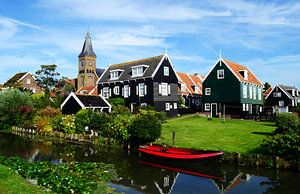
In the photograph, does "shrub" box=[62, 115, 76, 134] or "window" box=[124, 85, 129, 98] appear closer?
"shrub" box=[62, 115, 76, 134]

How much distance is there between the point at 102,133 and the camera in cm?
3494

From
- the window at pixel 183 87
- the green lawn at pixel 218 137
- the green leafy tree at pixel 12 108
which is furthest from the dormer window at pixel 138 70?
the green leafy tree at pixel 12 108

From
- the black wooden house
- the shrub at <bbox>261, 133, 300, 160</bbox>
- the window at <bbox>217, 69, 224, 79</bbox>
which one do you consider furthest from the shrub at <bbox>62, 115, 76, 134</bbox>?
the shrub at <bbox>261, 133, 300, 160</bbox>

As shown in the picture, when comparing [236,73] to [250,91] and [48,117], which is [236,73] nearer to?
[250,91]

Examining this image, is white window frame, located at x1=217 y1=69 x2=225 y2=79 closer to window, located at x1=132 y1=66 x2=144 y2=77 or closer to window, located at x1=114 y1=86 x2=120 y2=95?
window, located at x1=132 y1=66 x2=144 y2=77

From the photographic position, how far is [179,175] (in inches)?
832

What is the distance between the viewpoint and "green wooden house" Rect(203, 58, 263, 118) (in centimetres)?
4644

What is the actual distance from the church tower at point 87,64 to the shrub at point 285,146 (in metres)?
73.3

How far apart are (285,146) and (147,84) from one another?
2846 cm

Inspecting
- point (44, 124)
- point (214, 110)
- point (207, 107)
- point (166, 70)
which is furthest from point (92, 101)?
point (214, 110)

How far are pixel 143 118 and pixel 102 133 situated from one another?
24.6 feet

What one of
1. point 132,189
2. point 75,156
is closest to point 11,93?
point 75,156

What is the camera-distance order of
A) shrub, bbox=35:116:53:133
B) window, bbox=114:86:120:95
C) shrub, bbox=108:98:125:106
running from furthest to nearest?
window, bbox=114:86:120:95, shrub, bbox=108:98:125:106, shrub, bbox=35:116:53:133

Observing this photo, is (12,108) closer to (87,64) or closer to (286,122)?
(286,122)
